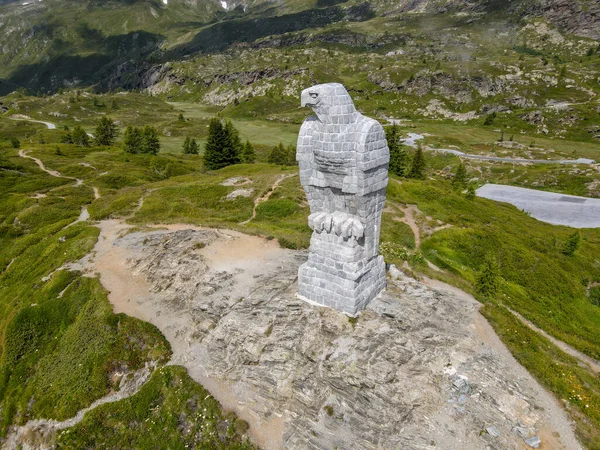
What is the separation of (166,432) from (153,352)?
18.1 ft

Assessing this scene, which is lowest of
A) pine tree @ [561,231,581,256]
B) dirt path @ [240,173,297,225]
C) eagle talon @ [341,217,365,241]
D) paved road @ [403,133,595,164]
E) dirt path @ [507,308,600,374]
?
paved road @ [403,133,595,164]

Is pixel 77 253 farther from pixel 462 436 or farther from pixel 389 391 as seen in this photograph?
pixel 462 436

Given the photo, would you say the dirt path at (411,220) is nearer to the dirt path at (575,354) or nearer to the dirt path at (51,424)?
the dirt path at (575,354)

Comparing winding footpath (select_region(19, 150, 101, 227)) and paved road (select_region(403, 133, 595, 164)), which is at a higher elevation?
winding footpath (select_region(19, 150, 101, 227))

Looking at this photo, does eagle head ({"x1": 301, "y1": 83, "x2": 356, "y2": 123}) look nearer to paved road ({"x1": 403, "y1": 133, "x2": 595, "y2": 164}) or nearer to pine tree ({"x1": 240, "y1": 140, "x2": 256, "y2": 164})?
pine tree ({"x1": 240, "y1": 140, "x2": 256, "y2": 164})

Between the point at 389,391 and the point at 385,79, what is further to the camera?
the point at 385,79

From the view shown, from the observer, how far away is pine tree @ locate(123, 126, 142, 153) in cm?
9394

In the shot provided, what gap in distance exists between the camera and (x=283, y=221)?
40.8m

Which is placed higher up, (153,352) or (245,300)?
(245,300)

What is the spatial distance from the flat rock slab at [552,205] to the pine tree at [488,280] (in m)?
47.4

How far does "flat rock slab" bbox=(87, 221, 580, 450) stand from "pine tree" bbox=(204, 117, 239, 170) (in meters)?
55.1

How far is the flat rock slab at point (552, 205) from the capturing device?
202 ft

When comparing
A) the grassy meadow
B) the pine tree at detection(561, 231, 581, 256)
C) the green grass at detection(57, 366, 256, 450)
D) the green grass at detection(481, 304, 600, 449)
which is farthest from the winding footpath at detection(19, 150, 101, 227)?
the pine tree at detection(561, 231, 581, 256)

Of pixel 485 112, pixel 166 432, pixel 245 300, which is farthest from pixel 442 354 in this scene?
pixel 485 112
